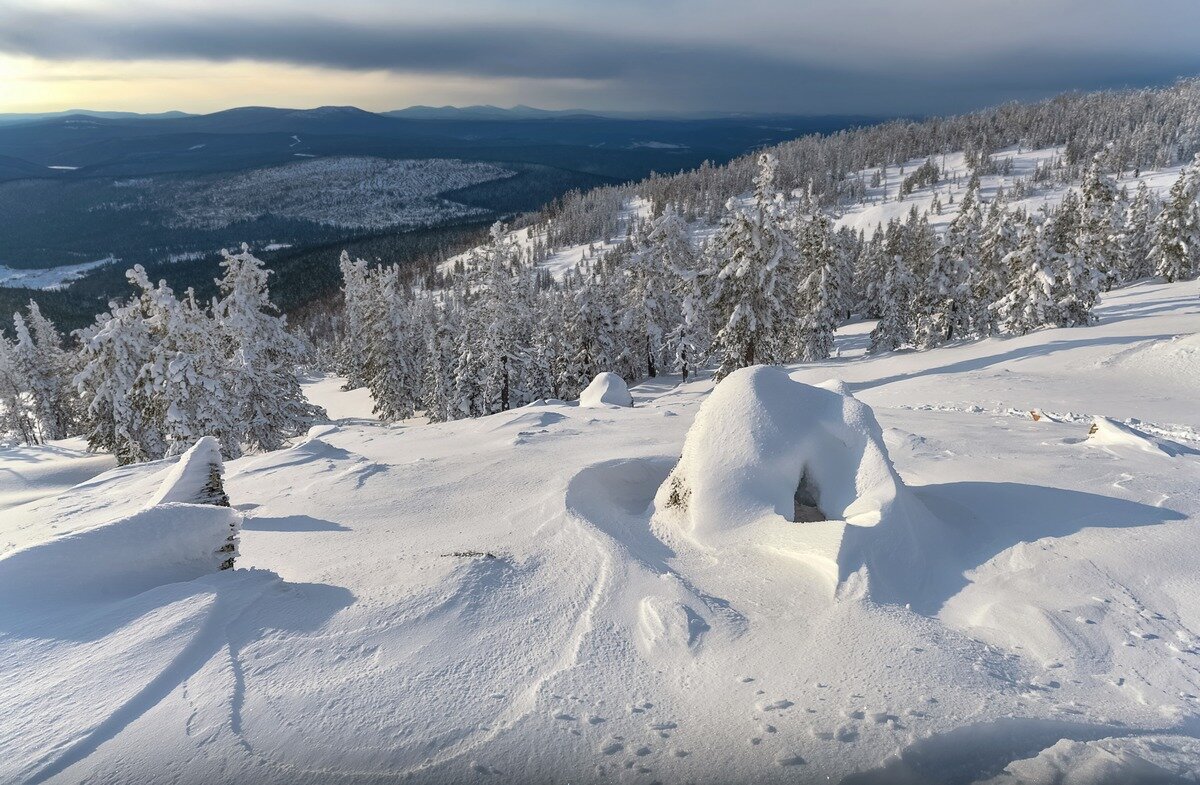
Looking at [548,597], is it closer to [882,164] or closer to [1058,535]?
[1058,535]

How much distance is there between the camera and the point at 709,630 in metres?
5.03

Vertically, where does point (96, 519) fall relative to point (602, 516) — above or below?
below

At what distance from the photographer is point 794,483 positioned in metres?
6.50

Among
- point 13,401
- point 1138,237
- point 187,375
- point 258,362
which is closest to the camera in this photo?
point 187,375

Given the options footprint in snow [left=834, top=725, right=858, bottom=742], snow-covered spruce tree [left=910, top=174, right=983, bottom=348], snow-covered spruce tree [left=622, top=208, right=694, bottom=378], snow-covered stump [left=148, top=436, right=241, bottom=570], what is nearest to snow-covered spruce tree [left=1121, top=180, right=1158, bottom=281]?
snow-covered spruce tree [left=910, top=174, right=983, bottom=348]

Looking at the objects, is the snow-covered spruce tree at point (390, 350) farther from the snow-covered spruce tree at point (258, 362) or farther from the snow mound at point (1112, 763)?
the snow mound at point (1112, 763)

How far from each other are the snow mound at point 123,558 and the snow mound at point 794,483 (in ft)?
16.4

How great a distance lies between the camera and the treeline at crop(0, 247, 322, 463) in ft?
71.1

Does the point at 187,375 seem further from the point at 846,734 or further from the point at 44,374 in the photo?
the point at 44,374

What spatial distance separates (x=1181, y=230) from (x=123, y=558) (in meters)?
58.7

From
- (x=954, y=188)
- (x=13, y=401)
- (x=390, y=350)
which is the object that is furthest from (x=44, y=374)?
(x=954, y=188)

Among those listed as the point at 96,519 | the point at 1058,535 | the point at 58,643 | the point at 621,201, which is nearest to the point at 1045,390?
the point at 1058,535

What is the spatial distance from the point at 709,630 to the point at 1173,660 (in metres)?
3.65

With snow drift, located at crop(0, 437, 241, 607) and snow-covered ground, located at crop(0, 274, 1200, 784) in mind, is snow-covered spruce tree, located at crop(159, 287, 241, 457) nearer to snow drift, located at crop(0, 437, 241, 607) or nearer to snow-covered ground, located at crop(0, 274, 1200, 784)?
snow-covered ground, located at crop(0, 274, 1200, 784)
